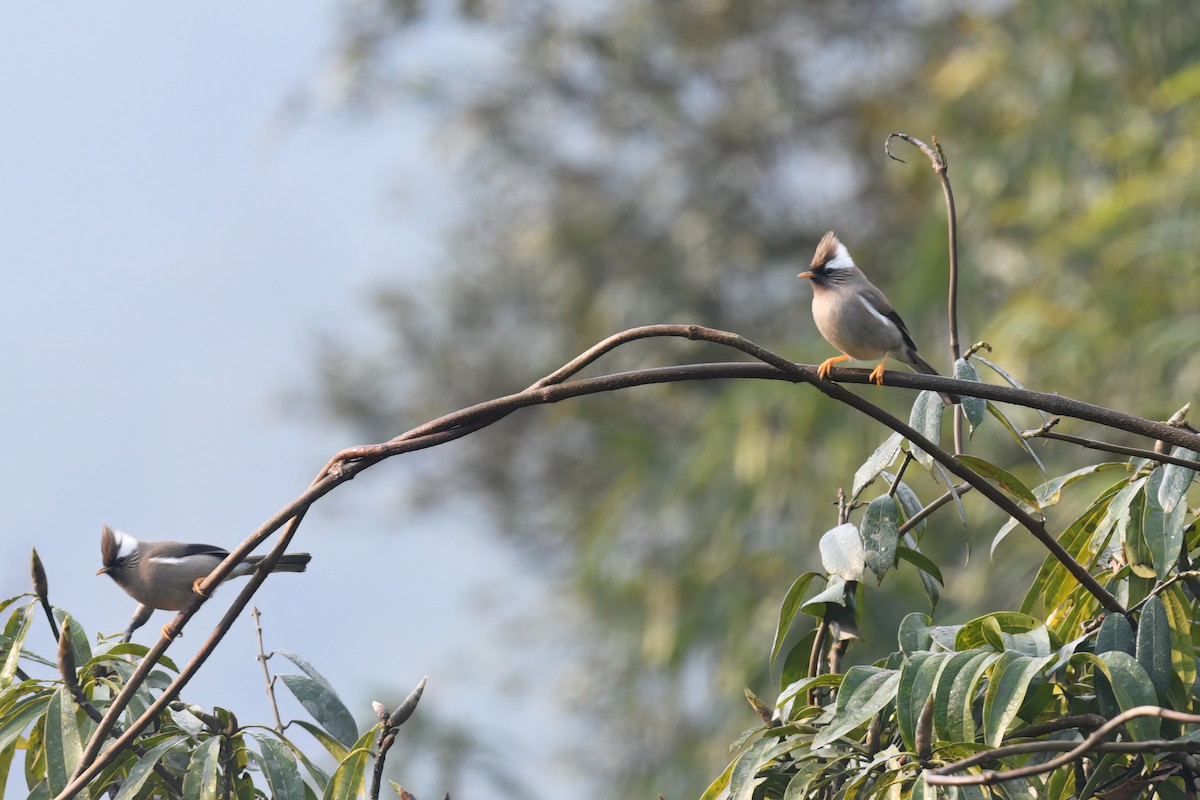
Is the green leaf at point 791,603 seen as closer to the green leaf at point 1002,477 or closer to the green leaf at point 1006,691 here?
the green leaf at point 1002,477

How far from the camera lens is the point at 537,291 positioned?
16219 mm

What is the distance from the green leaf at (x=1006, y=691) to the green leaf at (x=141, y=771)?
3.42 feet

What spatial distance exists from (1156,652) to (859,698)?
37 centimetres

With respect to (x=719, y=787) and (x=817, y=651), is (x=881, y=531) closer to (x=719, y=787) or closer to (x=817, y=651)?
(x=817, y=651)

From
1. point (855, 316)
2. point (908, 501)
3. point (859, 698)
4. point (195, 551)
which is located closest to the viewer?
point (859, 698)

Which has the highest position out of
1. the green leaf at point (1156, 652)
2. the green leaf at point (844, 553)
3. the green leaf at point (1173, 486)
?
the green leaf at point (1173, 486)

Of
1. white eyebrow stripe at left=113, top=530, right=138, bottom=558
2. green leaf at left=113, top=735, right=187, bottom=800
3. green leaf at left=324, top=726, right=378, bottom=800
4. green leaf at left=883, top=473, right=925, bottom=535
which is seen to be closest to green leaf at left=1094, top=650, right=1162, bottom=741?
green leaf at left=883, top=473, right=925, bottom=535

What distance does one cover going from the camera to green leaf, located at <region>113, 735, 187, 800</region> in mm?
1734

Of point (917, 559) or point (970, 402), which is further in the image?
point (917, 559)

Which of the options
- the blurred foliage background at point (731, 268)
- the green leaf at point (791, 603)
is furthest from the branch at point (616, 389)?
the blurred foliage background at point (731, 268)

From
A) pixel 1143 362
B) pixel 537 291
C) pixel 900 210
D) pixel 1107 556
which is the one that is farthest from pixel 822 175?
pixel 1107 556

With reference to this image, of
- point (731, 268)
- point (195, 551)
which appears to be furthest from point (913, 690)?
point (731, 268)

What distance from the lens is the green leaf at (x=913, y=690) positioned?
156 centimetres

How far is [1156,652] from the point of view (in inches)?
65.3
